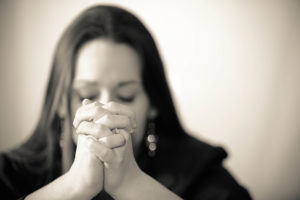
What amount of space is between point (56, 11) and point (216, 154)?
938 millimetres

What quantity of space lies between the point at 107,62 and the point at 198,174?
1.31 ft

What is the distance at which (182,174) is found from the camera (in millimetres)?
691

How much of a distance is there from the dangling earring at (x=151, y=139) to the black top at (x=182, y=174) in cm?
3

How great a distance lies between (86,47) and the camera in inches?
26.9

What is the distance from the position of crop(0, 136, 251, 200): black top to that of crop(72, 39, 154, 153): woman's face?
0.47 ft

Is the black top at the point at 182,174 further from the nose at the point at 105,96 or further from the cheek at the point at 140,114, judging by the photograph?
the nose at the point at 105,96

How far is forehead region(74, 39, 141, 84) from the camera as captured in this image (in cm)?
61

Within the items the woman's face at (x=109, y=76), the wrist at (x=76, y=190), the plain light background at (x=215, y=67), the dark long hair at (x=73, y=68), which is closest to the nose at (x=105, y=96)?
the woman's face at (x=109, y=76)

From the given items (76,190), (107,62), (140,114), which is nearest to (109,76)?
(107,62)

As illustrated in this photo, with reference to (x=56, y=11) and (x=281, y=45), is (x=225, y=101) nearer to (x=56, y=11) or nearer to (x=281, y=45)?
(x=281, y=45)

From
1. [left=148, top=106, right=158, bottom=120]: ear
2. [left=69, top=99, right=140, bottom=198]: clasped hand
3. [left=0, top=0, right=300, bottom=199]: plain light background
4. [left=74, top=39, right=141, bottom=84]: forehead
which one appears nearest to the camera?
[left=69, top=99, right=140, bottom=198]: clasped hand

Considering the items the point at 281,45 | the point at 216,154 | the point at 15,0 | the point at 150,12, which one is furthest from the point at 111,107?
the point at 281,45

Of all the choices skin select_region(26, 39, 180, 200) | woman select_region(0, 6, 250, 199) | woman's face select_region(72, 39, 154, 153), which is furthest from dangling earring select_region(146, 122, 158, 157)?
skin select_region(26, 39, 180, 200)

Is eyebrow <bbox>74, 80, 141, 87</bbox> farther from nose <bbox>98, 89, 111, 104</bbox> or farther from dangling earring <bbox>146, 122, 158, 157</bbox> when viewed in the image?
dangling earring <bbox>146, 122, 158, 157</bbox>
